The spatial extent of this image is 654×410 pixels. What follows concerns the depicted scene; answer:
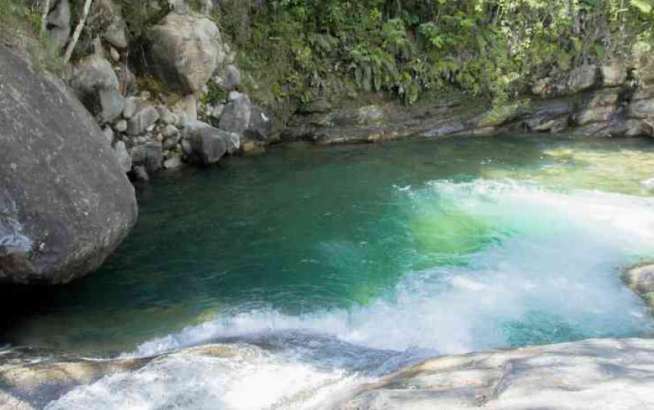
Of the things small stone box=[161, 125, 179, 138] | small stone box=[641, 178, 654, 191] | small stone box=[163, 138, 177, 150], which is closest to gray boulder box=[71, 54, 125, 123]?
small stone box=[161, 125, 179, 138]

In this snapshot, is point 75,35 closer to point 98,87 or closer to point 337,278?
point 98,87

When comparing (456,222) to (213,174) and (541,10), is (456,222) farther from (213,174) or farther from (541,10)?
(541,10)

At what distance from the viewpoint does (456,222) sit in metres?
10.1

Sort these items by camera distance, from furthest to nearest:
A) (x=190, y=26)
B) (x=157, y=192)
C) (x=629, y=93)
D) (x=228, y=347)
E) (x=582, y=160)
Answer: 1. (x=629, y=93)
2. (x=582, y=160)
3. (x=190, y=26)
4. (x=157, y=192)
5. (x=228, y=347)

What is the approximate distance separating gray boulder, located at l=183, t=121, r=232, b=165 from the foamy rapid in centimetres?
485

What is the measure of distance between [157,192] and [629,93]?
15376 mm

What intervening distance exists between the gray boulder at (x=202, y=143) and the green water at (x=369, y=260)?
403mm

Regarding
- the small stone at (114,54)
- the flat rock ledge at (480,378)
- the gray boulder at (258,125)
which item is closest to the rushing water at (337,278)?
the flat rock ledge at (480,378)

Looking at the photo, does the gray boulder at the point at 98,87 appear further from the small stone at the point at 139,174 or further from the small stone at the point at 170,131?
the small stone at the point at 170,131

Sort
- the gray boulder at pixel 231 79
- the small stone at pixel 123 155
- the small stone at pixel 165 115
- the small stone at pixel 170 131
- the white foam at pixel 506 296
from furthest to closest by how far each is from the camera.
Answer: the gray boulder at pixel 231 79
the small stone at pixel 170 131
the small stone at pixel 165 115
the small stone at pixel 123 155
the white foam at pixel 506 296

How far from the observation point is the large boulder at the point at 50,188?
5984mm

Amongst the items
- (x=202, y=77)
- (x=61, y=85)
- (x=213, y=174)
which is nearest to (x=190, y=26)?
(x=202, y=77)

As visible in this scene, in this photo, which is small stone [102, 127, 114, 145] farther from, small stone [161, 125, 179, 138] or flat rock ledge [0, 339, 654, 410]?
flat rock ledge [0, 339, 654, 410]

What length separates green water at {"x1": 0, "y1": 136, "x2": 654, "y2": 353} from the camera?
681 centimetres
